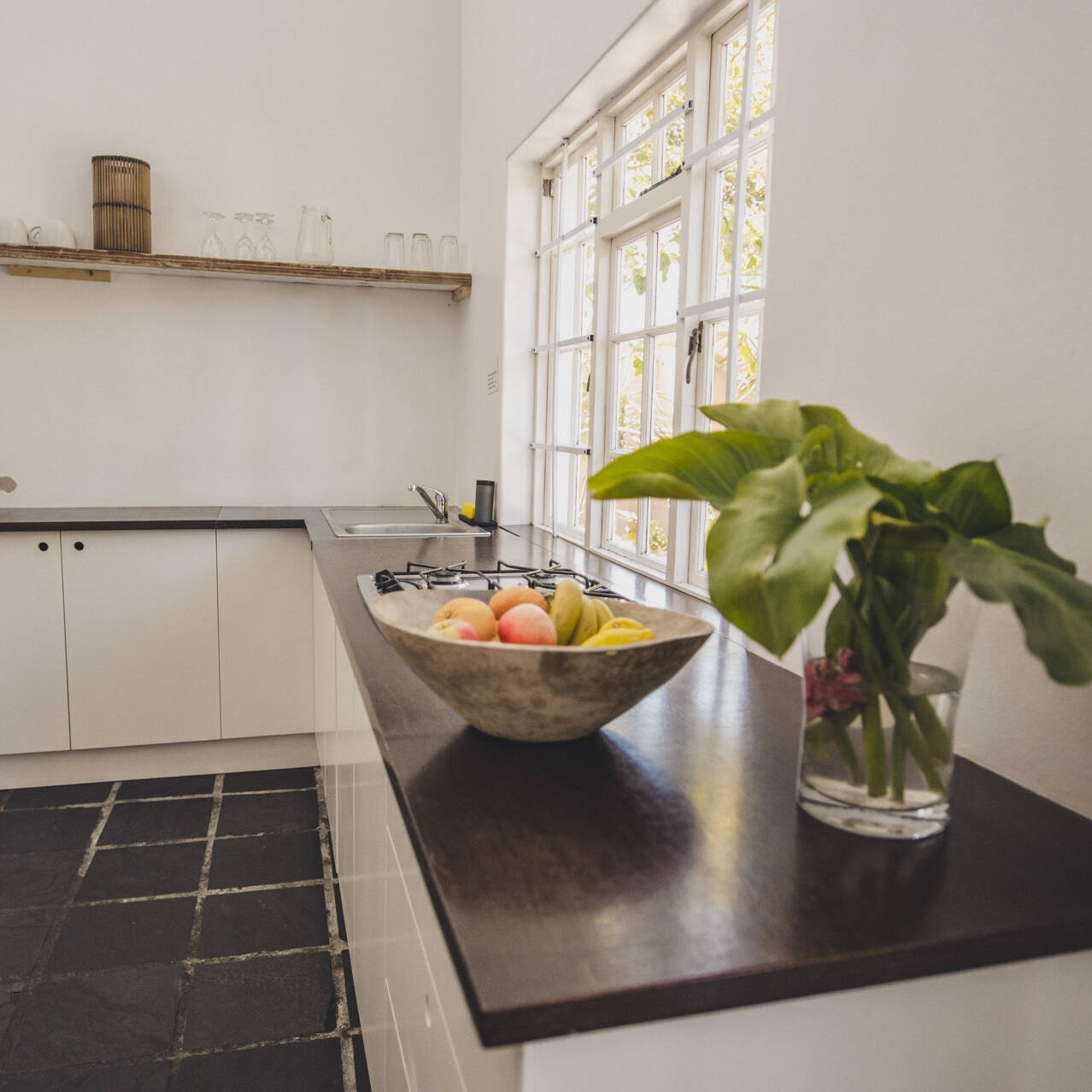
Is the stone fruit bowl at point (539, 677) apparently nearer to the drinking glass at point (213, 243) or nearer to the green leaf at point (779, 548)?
the green leaf at point (779, 548)

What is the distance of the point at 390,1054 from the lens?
133 cm

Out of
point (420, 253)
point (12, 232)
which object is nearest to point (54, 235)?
point (12, 232)

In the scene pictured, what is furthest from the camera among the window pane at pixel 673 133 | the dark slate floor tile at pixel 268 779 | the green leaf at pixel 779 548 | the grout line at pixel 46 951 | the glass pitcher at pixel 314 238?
the glass pitcher at pixel 314 238

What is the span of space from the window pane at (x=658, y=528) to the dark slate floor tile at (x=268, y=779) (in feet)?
4.98

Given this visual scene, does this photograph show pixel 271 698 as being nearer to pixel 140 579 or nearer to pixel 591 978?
pixel 140 579

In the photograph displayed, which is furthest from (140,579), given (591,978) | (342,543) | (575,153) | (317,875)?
(591,978)

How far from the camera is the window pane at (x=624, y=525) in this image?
262 cm

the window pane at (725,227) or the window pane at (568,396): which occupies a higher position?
the window pane at (725,227)

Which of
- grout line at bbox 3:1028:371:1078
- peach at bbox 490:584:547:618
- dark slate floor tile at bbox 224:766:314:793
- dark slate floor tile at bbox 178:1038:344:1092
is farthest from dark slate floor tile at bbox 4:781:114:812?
peach at bbox 490:584:547:618

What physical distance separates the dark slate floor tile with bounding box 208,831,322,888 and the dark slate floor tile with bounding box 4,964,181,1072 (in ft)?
1.35

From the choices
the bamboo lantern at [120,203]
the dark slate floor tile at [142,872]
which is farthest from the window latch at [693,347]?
the bamboo lantern at [120,203]

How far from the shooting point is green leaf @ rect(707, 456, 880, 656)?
642 mm

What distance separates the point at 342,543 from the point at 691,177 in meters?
1.38

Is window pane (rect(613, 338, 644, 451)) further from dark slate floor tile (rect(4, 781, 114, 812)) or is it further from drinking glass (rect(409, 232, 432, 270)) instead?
dark slate floor tile (rect(4, 781, 114, 812))
